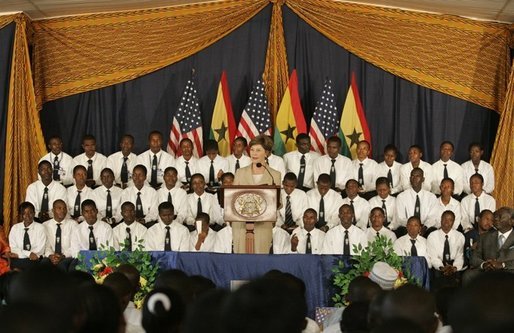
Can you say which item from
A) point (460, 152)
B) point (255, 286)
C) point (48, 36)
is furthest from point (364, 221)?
point (255, 286)

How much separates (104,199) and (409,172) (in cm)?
456

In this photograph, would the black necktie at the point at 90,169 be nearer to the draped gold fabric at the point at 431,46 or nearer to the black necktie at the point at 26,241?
the black necktie at the point at 26,241

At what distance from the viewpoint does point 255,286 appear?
3137 millimetres

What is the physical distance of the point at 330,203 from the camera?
48.4 feet

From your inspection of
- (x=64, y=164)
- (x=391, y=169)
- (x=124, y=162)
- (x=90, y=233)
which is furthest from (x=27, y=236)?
(x=391, y=169)

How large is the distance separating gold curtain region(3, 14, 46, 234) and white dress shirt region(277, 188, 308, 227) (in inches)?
152

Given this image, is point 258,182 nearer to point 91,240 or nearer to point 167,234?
point 167,234

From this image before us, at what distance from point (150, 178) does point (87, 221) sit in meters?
1.51

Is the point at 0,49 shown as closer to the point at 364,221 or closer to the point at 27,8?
the point at 27,8

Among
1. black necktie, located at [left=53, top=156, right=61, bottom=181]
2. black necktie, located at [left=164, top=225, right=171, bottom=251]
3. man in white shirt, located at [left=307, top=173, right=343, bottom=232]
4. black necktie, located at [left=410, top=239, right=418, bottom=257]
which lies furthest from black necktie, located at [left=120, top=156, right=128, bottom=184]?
black necktie, located at [left=410, top=239, right=418, bottom=257]

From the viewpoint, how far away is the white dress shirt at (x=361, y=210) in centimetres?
1460

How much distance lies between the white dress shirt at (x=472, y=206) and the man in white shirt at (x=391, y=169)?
1039 millimetres

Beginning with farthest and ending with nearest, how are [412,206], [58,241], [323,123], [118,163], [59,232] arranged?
[323,123] < [118,163] < [412,206] < [59,232] < [58,241]

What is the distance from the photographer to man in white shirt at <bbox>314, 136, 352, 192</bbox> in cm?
1513
